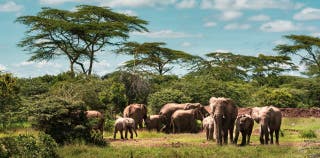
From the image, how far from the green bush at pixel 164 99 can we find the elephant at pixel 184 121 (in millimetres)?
6191

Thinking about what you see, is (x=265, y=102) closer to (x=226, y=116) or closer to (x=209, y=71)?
(x=209, y=71)

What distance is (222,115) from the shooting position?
1895 cm

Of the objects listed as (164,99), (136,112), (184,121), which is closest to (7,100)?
(136,112)

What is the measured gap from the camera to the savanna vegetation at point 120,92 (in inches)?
661

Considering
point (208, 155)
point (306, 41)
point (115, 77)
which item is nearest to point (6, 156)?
point (208, 155)

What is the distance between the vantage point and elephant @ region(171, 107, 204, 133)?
2661cm

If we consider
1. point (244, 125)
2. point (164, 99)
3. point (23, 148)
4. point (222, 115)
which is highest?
point (164, 99)

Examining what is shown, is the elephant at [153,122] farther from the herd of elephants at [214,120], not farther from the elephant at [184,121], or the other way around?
the elephant at [184,121]

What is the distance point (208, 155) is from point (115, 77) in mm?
22186

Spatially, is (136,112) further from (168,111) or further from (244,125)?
(244,125)

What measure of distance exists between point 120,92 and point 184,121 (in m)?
7.83

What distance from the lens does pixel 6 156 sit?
1459cm

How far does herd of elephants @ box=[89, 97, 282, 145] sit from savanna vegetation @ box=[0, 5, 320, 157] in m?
0.75

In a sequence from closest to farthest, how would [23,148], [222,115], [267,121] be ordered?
[23,148] → [222,115] → [267,121]
